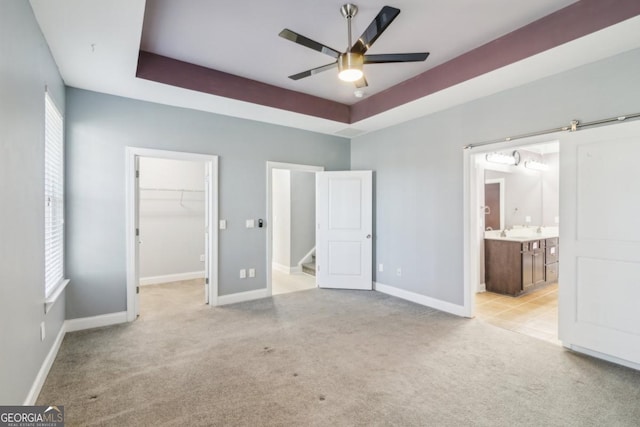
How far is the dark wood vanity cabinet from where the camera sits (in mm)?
4641

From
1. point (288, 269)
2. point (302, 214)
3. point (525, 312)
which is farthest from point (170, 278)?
point (525, 312)

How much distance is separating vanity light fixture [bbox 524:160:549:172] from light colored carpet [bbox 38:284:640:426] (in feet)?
12.2

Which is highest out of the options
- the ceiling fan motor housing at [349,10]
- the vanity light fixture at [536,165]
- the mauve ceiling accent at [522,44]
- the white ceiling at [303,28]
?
the white ceiling at [303,28]

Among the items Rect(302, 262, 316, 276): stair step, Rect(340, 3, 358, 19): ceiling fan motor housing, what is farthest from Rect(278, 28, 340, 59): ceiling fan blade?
Rect(302, 262, 316, 276): stair step

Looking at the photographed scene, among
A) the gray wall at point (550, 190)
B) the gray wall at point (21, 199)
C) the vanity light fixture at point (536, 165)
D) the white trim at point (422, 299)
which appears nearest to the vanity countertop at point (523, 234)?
the gray wall at point (550, 190)

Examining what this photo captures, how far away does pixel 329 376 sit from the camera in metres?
2.46

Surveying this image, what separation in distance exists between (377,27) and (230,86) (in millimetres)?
2090

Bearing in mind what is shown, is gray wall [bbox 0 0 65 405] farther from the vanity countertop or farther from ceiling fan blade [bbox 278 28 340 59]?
the vanity countertop

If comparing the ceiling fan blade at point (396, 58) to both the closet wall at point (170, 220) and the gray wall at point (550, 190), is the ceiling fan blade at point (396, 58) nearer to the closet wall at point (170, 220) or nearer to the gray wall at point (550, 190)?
the closet wall at point (170, 220)

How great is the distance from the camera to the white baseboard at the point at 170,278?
5.38m

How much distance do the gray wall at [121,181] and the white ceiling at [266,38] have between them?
32 cm

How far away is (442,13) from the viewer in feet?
8.26

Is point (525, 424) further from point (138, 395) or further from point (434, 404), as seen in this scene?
point (138, 395)

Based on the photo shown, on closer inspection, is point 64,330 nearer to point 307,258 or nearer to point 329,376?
point 329,376
